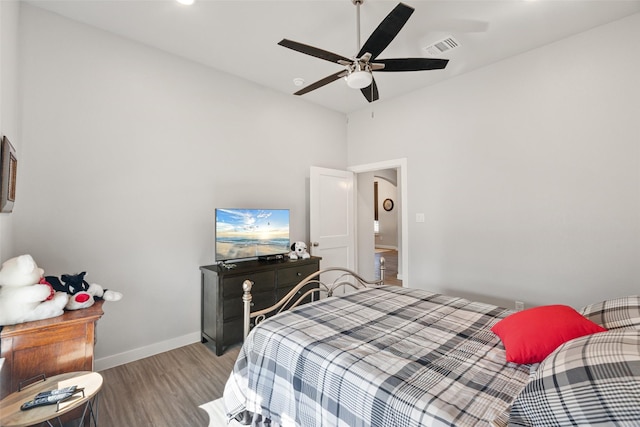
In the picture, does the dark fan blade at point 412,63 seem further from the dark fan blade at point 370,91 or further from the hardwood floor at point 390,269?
the hardwood floor at point 390,269

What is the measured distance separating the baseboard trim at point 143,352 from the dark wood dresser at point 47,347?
0.85 metres

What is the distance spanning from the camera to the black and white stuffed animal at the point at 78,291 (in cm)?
191

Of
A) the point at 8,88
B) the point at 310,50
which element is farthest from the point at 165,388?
the point at 310,50

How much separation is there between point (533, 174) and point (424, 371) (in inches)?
101

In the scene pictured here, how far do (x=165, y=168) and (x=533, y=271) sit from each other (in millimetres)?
3816

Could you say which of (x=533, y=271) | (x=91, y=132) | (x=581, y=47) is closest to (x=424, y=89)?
(x=581, y=47)

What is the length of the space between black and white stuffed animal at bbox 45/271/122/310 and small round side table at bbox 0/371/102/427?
47 centimetres

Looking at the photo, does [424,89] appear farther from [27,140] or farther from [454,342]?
[27,140]

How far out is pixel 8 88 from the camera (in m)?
1.85

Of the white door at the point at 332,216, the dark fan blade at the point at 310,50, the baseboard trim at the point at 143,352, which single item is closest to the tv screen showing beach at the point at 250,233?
the white door at the point at 332,216

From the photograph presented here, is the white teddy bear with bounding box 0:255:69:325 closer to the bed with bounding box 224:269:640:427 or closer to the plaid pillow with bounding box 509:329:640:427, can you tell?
the bed with bounding box 224:269:640:427

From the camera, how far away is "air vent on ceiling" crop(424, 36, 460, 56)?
2.64 metres

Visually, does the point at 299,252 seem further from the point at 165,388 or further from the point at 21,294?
the point at 21,294

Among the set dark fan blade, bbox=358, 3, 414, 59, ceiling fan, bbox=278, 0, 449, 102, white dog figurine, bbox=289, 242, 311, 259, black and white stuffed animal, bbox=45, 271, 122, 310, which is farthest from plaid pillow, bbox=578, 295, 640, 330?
black and white stuffed animal, bbox=45, 271, 122, 310
